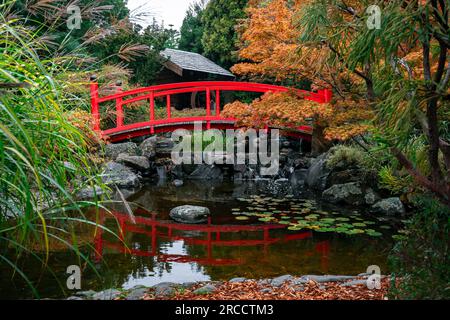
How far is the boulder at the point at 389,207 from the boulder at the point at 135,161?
6180 mm

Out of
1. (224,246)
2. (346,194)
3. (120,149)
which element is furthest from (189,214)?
(120,149)

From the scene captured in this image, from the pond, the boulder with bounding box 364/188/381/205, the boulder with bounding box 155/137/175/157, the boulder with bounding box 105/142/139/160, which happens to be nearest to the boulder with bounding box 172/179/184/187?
the boulder with bounding box 155/137/175/157

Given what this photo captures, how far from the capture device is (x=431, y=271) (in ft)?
6.74

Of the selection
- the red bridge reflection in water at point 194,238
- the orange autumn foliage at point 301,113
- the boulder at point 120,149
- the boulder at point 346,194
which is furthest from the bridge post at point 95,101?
the boulder at point 346,194

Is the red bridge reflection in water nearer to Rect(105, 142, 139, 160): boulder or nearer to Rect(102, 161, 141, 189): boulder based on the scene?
Rect(102, 161, 141, 189): boulder

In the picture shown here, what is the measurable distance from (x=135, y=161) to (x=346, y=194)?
5664 millimetres

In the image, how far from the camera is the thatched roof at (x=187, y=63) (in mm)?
13975

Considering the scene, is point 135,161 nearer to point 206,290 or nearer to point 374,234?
point 374,234

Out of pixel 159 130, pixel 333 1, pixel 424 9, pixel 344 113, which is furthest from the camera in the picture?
pixel 159 130

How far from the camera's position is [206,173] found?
36.7ft

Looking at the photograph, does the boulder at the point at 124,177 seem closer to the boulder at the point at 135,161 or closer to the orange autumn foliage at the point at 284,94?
the boulder at the point at 135,161
